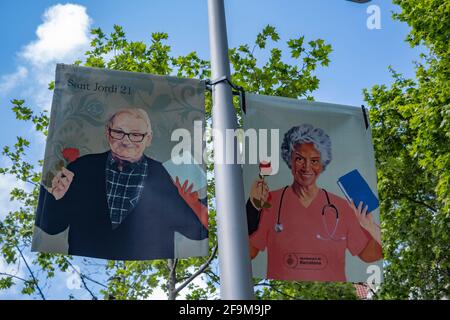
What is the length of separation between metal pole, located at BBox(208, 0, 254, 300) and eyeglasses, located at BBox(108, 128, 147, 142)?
2.89 feet

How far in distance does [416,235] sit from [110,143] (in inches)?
467

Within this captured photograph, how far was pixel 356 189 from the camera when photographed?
16.5ft

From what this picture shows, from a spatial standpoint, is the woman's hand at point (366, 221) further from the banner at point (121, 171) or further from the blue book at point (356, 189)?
the banner at point (121, 171)

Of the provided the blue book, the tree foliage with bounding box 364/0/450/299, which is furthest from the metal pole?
the tree foliage with bounding box 364/0/450/299

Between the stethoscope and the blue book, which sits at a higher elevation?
the blue book

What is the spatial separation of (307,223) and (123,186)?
1696 millimetres

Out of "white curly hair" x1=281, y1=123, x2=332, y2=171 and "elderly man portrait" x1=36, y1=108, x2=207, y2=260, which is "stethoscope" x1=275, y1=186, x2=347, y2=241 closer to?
"white curly hair" x1=281, y1=123, x2=332, y2=171

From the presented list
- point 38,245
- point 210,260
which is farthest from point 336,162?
point 210,260

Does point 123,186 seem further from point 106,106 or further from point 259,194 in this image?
point 259,194

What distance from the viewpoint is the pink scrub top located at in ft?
14.5

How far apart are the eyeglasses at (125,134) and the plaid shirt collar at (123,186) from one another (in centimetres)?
18

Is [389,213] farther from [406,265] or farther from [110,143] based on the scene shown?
[110,143]

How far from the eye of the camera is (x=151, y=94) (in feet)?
15.4

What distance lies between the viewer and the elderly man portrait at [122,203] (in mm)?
4098
